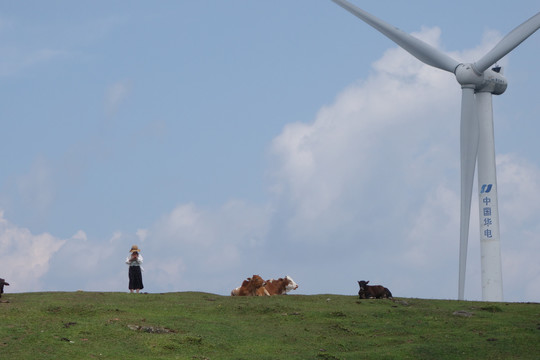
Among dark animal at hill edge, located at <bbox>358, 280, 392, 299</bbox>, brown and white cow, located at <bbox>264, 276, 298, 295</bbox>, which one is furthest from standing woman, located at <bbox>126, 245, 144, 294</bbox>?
dark animal at hill edge, located at <bbox>358, 280, 392, 299</bbox>

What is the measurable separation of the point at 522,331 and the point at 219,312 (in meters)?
Answer: 9.84

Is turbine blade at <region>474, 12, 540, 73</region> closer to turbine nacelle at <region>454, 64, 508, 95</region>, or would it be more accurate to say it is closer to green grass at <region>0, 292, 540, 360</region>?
turbine nacelle at <region>454, 64, 508, 95</region>

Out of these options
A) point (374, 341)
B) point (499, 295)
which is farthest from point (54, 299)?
point (499, 295)

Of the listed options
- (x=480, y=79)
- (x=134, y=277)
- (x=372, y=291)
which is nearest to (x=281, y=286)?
(x=372, y=291)

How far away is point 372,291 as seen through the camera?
32500mm

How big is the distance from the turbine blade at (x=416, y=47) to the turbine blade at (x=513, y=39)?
225cm

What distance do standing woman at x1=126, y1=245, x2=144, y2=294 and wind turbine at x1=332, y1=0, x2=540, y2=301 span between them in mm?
16136

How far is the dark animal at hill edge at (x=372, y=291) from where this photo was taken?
32.5m

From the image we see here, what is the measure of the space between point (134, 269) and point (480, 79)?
2079 centimetres

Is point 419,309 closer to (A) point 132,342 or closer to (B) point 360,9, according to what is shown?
(A) point 132,342

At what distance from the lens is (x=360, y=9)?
46.3 metres

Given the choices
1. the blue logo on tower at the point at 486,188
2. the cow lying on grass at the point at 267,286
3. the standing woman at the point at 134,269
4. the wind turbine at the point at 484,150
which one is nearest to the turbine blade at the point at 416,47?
the wind turbine at the point at 484,150

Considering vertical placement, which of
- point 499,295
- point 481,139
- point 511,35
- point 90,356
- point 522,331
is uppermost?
point 511,35

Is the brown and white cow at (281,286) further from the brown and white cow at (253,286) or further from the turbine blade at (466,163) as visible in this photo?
the turbine blade at (466,163)
